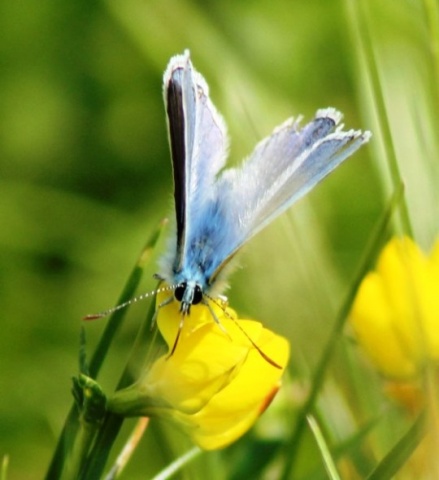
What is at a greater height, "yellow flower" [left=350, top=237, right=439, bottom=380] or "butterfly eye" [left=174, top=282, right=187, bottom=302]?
"butterfly eye" [left=174, top=282, right=187, bottom=302]

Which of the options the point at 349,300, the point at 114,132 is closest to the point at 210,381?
the point at 349,300

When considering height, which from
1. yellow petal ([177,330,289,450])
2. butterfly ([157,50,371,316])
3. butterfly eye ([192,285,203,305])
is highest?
butterfly ([157,50,371,316])

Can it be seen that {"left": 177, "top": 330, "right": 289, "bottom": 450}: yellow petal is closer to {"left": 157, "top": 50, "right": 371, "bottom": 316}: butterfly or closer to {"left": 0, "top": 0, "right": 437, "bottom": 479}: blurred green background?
{"left": 157, "top": 50, "right": 371, "bottom": 316}: butterfly

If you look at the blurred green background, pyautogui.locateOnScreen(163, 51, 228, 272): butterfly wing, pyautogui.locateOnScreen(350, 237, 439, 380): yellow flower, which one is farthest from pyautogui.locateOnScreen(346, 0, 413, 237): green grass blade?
the blurred green background

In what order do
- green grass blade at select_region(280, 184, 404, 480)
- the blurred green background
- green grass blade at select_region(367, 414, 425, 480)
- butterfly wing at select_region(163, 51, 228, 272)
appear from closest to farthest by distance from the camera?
green grass blade at select_region(367, 414, 425, 480), green grass blade at select_region(280, 184, 404, 480), butterfly wing at select_region(163, 51, 228, 272), the blurred green background

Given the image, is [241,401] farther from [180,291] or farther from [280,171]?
[280,171]

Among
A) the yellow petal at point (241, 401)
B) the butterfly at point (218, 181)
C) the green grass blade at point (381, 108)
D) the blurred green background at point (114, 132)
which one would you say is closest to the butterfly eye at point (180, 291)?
the butterfly at point (218, 181)

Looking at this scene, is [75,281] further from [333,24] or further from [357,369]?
[357,369]
